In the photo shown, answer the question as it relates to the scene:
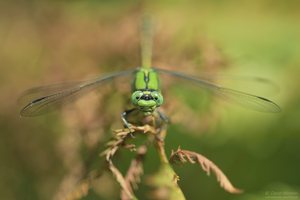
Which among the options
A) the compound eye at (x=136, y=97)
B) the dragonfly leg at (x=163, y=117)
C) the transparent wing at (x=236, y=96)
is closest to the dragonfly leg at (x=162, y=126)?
the dragonfly leg at (x=163, y=117)

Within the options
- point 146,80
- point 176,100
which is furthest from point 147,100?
point 176,100

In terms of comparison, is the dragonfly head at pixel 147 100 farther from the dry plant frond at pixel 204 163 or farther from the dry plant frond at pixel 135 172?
the dry plant frond at pixel 204 163

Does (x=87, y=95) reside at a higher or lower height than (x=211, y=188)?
higher

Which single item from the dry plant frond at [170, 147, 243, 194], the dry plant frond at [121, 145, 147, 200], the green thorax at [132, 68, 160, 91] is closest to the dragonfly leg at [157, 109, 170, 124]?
the green thorax at [132, 68, 160, 91]

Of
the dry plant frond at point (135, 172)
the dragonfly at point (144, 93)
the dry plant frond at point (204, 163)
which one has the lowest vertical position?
the dry plant frond at point (135, 172)

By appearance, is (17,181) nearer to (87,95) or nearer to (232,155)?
(87,95)

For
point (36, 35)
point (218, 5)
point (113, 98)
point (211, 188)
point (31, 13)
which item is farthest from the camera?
point (31, 13)

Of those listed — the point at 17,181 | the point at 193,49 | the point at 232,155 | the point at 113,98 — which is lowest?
the point at 17,181

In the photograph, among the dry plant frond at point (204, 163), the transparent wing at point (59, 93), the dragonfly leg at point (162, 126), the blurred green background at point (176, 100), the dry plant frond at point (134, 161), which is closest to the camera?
the dry plant frond at point (204, 163)

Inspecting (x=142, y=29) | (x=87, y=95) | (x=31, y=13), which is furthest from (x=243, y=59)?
(x=31, y=13)
